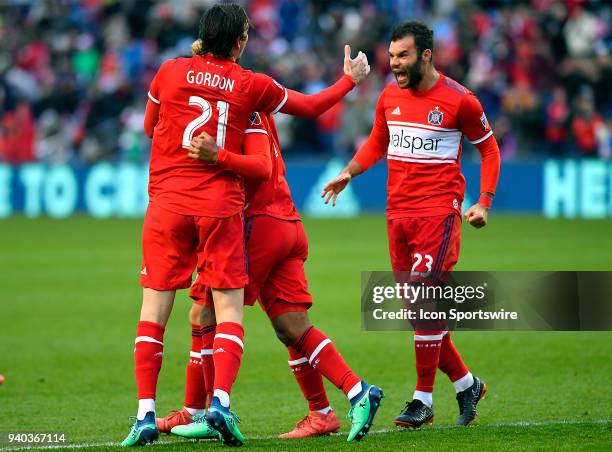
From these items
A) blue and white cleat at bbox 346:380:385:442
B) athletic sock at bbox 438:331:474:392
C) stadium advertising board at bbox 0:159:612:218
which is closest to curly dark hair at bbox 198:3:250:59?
blue and white cleat at bbox 346:380:385:442

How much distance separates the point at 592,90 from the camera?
23.7m

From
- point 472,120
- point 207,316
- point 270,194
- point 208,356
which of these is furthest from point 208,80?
point 472,120

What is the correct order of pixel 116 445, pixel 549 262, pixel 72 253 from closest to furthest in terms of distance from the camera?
pixel 116 445, pixel 549 262, pixel 72 253

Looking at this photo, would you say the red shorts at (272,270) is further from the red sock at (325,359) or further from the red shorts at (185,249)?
the red shorts at (185,249)

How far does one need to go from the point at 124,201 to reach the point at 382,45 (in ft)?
21.0

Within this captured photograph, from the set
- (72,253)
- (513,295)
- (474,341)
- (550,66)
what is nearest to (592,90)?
(550,66)

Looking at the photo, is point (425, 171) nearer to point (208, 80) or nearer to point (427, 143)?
point (427, 143)

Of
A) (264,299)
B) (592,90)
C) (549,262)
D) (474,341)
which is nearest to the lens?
(264,299)

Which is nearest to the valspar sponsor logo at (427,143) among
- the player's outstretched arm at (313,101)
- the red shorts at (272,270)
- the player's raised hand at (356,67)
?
the player's raised hand at (356,67)

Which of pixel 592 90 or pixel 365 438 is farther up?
pixel 592 90

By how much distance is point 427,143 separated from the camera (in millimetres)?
6895

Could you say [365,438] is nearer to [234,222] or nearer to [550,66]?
[234,222]

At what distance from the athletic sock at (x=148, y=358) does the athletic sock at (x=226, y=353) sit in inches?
11.9

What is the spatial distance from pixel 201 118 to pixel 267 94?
37 centimetres
